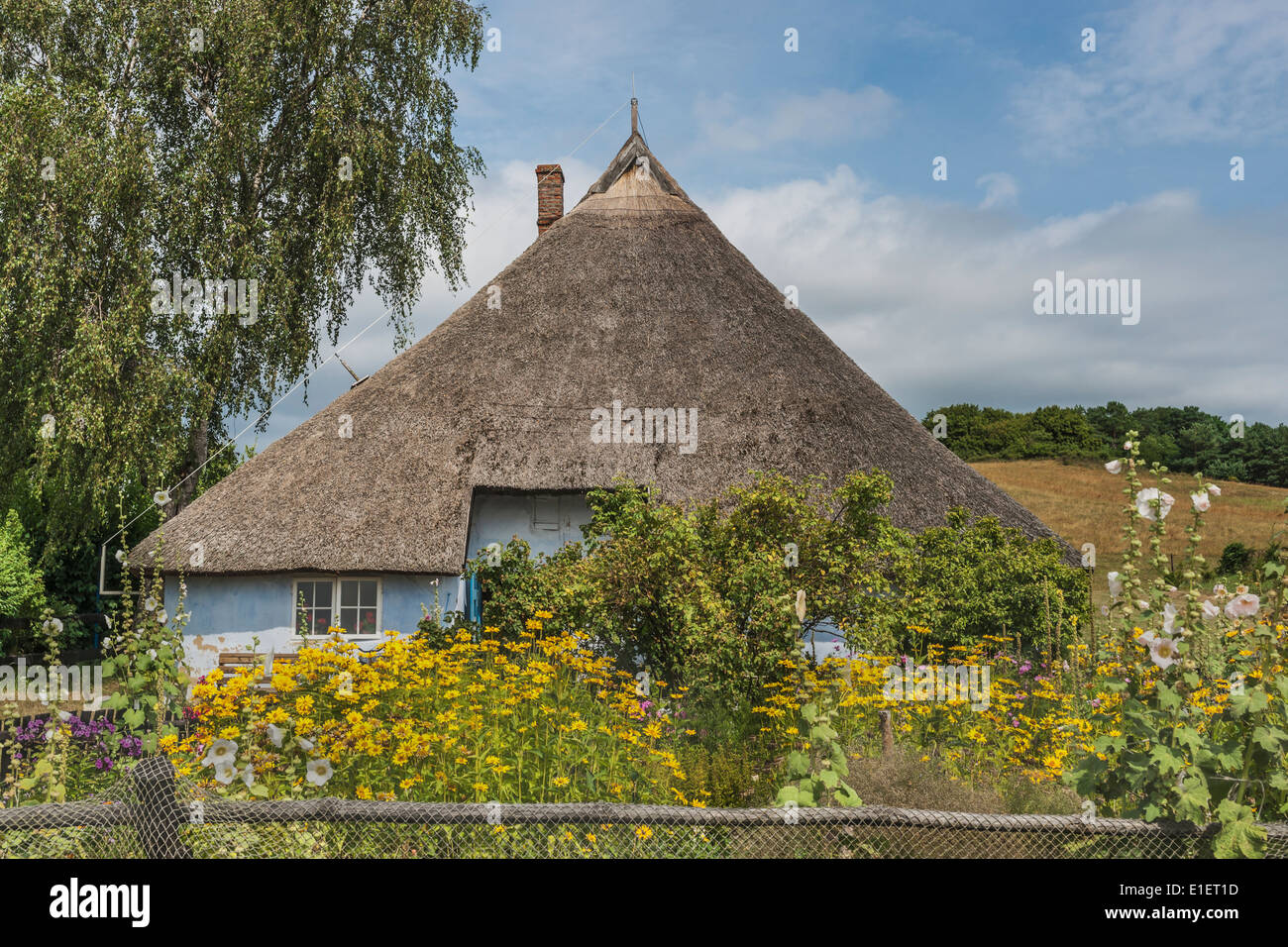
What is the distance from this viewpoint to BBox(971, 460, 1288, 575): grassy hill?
2750 cm

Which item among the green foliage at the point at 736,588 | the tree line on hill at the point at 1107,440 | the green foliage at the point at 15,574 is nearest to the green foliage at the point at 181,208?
the green foliage at the point at 15,574

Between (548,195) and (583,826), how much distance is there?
624 inches

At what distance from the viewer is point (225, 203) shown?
49.1 feet

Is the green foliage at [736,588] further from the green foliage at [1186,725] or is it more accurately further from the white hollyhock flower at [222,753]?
the white hollyhock flower at [222,753]

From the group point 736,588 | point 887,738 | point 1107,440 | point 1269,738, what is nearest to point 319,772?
point 887,738

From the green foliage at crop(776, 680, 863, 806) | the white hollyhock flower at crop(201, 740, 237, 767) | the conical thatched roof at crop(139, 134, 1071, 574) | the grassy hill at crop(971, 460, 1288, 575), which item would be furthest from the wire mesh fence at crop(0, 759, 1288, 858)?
the grassy hill at crop(971, 460, 1288, 575)

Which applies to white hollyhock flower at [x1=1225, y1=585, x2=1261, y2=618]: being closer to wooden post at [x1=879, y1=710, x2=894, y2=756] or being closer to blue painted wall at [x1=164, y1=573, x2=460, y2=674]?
wooden post at [x1=879, y1=710, x2=894, y2=756]

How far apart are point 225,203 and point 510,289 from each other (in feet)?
15.8

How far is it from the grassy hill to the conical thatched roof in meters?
12.8

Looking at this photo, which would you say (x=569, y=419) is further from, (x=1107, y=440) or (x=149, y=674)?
(x=1107, y=440)
